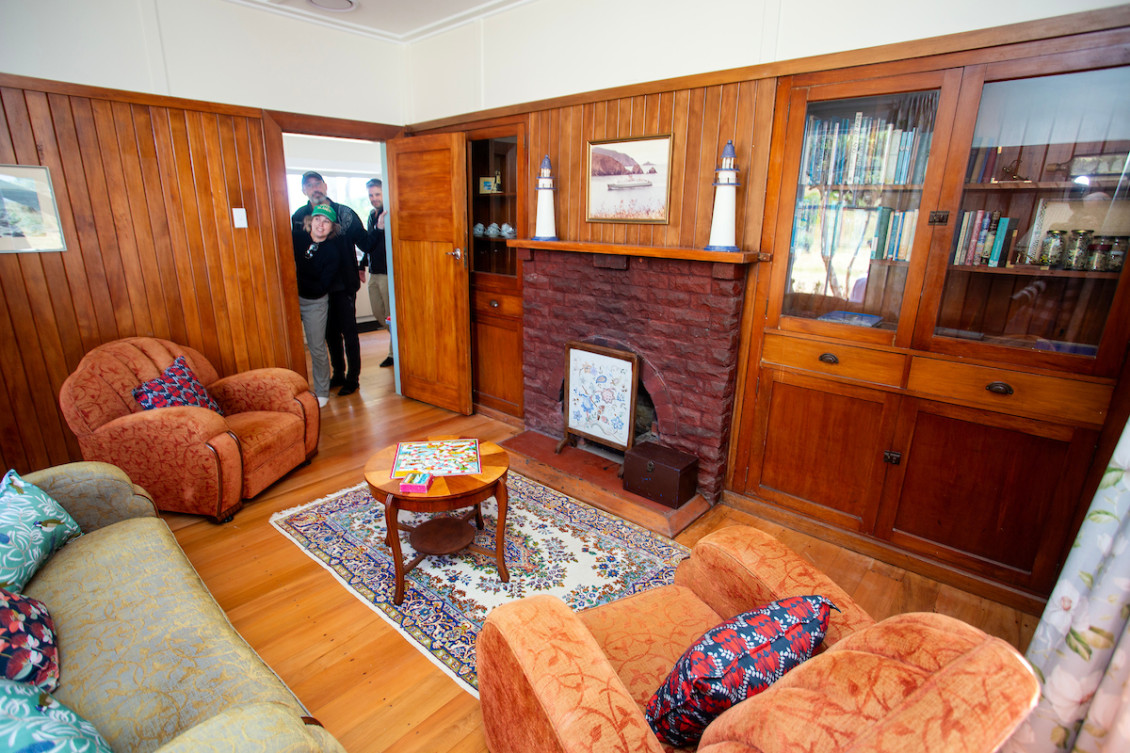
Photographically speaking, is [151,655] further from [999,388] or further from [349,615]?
[999,388]

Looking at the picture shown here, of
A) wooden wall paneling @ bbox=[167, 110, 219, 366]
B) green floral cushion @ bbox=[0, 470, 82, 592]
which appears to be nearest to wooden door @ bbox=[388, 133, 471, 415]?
wooden wall paneling @ bbox=[167, 110, 219, 366]

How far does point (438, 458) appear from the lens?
8.05 feet

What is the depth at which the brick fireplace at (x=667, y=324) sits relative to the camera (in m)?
2.82

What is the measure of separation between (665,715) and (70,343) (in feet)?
12.4

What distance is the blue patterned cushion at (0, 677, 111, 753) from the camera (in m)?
1.02

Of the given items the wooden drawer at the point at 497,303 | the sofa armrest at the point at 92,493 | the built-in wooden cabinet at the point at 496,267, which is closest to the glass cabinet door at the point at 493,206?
the built-in wooden cabinet at the point at 496,267

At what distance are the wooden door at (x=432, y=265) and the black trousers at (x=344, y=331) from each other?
424 millimetres

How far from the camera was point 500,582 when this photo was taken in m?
2.42

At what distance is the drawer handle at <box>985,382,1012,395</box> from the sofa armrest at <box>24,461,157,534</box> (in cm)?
345

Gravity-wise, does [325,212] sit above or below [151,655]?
above

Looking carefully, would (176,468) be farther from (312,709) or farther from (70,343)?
(312,709)

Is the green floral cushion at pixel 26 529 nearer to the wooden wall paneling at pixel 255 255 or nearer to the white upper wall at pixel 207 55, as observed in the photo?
the wooden wall paneling at pixel 255 255

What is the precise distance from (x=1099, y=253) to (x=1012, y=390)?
1.89 feet

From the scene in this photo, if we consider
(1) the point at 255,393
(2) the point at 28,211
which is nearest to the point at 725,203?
(1) the point at 255,393
